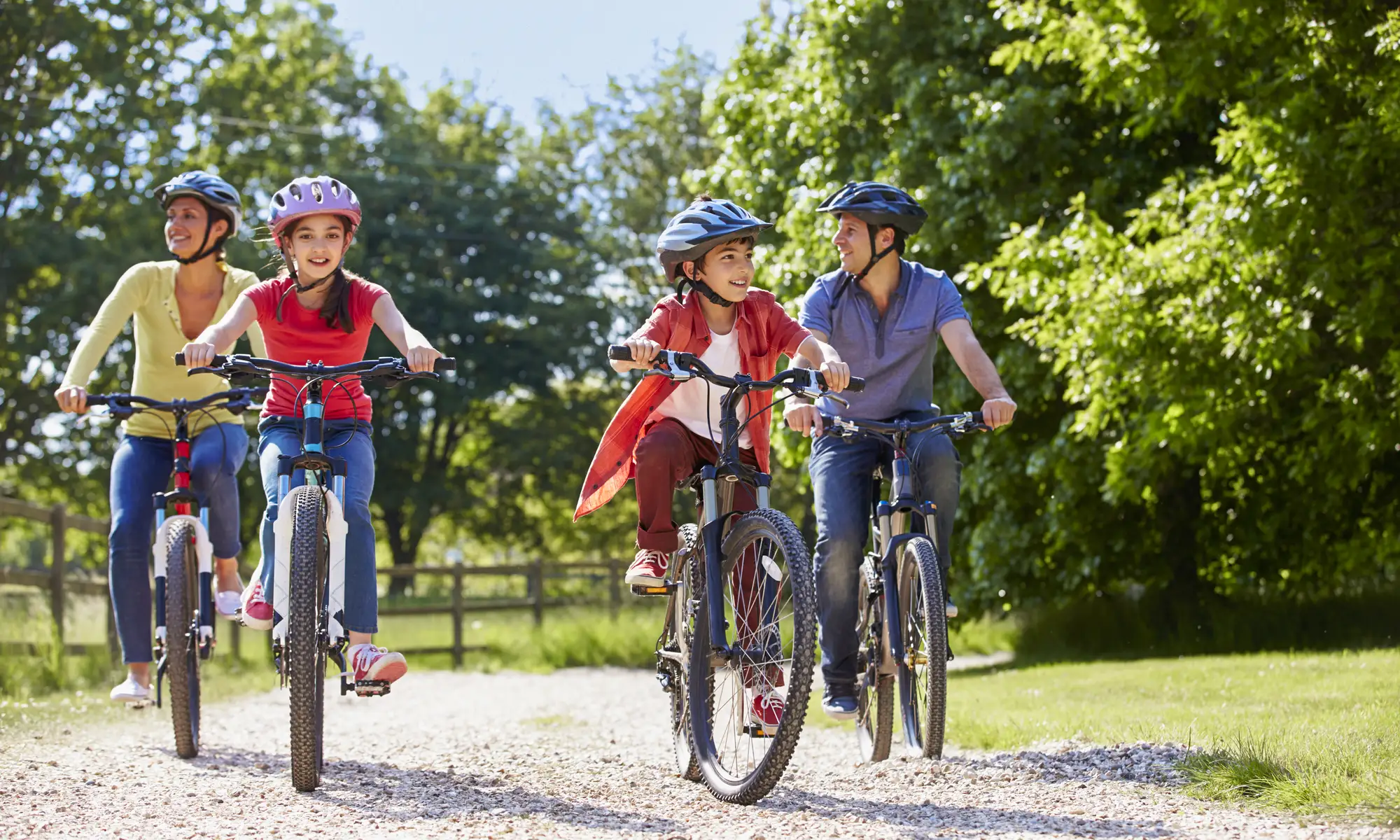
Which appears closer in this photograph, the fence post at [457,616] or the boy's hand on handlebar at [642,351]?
the boy's hand on handlebar at [642,351]

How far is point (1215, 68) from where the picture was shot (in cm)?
1188

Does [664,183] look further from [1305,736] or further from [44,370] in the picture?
[1305,736]

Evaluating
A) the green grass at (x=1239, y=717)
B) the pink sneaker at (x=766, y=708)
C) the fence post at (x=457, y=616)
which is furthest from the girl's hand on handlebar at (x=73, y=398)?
the fence post at (x=457, y=616)

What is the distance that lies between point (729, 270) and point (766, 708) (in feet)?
4.95

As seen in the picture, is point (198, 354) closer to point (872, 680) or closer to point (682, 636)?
point (682, 636)

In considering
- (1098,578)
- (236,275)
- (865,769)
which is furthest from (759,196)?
(865,769)

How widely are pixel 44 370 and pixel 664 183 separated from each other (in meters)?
15.1

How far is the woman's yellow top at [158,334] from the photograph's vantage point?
6344 millimetres

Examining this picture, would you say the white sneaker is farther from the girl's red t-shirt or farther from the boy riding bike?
the boy riding bike

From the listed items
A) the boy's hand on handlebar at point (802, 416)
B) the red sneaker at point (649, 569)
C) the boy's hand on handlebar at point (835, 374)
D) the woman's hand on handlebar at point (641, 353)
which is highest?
the woman's hand on handlebar at point (641, 353)

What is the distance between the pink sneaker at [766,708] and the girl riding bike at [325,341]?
1.23 m

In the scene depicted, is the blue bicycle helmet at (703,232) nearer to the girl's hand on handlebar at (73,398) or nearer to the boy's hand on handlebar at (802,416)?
the boy's hand on handlebar at (802,416)

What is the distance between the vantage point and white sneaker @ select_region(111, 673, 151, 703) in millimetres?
6059

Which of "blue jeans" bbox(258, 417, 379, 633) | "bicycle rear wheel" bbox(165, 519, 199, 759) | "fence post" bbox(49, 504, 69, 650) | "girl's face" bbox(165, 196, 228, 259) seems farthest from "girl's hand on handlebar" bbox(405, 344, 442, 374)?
"fence post" bbox(49, 504, 69, 650)
